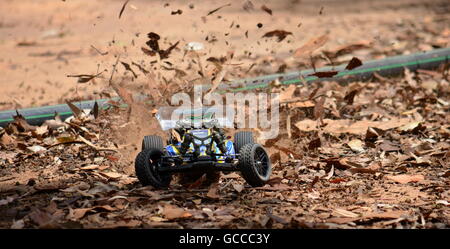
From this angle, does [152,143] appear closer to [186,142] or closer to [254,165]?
[186,142]

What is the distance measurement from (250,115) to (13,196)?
3.01 metres

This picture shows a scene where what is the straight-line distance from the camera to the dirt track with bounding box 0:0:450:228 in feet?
14.1

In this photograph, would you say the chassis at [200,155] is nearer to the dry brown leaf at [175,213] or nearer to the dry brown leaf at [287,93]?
the dry brown leaf at [175,213]

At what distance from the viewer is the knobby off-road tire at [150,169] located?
16.2 feet

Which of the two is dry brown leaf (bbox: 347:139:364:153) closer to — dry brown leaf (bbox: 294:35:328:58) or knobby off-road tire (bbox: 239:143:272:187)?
knobby off-road tire (bbox: 239:143:272:187)

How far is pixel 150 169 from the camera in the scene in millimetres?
5016

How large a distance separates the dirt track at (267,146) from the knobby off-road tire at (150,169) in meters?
0.15

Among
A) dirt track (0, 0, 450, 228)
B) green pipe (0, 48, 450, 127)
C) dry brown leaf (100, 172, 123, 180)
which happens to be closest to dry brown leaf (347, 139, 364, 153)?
dirt track (0, 0, 450, 228)

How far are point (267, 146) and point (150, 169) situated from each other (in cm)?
165

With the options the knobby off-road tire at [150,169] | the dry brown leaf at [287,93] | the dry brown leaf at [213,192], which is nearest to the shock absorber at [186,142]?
the knobby off-road tire at [150,169]

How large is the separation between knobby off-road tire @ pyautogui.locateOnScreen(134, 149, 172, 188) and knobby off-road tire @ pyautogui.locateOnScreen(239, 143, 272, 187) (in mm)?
720

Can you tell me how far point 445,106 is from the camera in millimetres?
7746

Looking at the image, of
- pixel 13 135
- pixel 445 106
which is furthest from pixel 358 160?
pixel 13 135

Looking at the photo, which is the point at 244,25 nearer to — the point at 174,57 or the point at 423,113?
the point at 174,57
